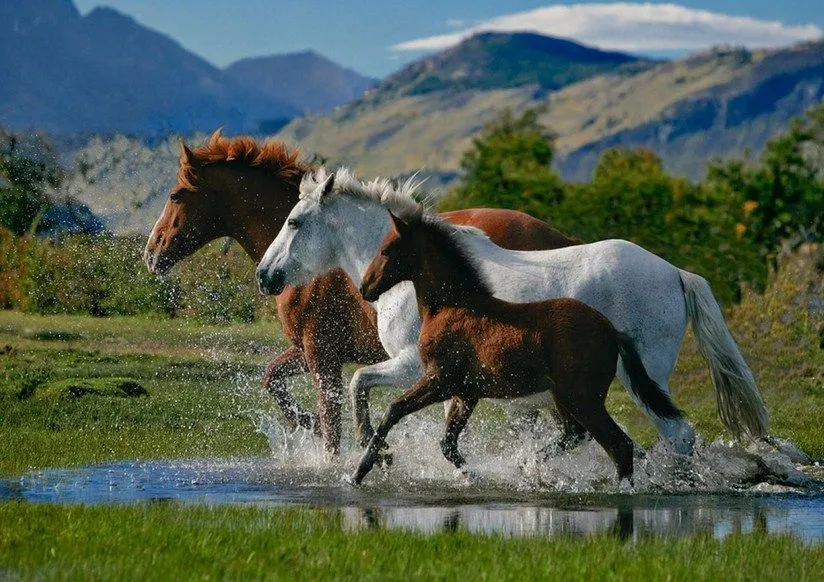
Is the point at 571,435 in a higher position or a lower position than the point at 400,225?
lower

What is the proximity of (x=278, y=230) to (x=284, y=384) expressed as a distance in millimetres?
1379

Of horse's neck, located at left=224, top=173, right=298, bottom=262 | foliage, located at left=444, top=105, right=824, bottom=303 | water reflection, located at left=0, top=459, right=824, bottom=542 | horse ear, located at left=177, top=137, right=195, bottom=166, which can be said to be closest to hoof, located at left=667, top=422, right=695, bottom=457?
water reflection, located at left=0, top=459, right=824, bottom=542

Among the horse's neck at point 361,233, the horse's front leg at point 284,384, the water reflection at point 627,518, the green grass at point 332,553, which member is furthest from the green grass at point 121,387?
the water reflection at point 627,518

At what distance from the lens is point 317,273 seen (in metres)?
11.1

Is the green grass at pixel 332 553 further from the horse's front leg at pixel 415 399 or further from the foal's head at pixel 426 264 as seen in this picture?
the foal's head at pixel 426 264

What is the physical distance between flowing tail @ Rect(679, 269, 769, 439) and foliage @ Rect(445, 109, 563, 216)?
82.6 ft

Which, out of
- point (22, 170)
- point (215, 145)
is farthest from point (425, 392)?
point (22, 170)

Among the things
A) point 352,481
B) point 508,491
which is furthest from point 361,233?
point 508,491

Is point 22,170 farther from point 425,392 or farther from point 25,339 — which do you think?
point 425,392

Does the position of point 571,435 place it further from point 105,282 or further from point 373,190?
point 105,282

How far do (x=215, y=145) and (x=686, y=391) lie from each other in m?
Answer: 7.94

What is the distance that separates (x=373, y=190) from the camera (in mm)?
10875

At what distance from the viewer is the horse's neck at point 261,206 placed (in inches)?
479

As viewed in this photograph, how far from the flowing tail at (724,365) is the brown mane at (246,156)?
3736 millimetres
